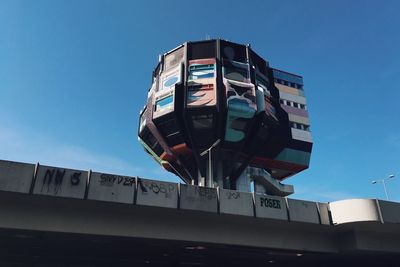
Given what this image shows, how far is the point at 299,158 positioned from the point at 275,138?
13.2 m

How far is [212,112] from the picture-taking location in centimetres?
5606

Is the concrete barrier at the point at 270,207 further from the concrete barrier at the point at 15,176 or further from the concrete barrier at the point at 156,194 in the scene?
the concrete barrier at the point at 15,176

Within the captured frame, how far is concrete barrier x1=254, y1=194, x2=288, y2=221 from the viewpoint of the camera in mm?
23500

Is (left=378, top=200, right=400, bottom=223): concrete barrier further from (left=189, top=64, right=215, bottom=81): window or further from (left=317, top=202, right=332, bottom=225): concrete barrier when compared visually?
(left=189, top=64, right=215, bottom=81): window

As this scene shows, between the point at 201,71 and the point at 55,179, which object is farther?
the point at 201,71

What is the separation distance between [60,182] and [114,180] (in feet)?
10.2

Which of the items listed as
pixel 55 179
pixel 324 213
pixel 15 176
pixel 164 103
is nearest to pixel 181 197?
pixel 55 179

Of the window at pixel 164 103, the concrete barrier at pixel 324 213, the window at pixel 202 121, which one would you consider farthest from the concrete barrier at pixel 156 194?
the window at pixel 164 103

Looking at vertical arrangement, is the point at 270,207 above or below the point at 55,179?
below

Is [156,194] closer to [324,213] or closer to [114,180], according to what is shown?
[114,180]

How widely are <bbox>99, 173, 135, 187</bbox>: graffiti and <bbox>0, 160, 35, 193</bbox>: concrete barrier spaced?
3.96 meters

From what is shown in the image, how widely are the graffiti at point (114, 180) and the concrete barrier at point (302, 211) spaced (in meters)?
11.8

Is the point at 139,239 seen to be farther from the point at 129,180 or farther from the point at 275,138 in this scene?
the point at 275,138

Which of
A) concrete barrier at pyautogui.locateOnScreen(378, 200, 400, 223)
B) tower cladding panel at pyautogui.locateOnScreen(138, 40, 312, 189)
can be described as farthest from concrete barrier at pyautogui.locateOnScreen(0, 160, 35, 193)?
tower cladding panel at pyautogui.locateOnScreen(138, 40, 312, 189)
